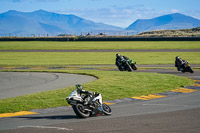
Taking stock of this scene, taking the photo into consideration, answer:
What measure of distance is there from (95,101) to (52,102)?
3.99 metres

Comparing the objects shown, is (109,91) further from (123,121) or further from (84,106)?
(123,121)

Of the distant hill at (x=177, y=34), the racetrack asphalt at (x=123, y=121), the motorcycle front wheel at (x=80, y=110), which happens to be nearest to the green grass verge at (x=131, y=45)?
the distant hill at (x=177, y=34)

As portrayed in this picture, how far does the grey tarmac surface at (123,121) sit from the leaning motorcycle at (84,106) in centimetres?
22

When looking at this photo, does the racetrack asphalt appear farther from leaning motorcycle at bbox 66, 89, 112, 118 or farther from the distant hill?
the distant hill

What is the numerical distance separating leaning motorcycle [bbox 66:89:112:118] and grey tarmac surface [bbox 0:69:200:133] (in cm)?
22

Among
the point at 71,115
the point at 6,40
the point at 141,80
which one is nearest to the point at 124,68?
the point at 141,80

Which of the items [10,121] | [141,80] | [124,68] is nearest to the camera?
[10,121]

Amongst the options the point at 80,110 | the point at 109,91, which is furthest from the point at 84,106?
the point at 109,91

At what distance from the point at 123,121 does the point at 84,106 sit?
4.56 feet

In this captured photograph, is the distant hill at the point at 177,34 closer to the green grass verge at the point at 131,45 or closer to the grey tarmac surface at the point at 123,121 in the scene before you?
the green grass verge at the point at 131,45

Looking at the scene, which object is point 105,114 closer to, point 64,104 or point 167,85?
point 64,104

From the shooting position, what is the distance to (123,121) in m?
12.2

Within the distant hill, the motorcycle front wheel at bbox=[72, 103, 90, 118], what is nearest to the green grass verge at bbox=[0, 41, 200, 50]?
the distant hill

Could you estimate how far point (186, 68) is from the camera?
104 ft
